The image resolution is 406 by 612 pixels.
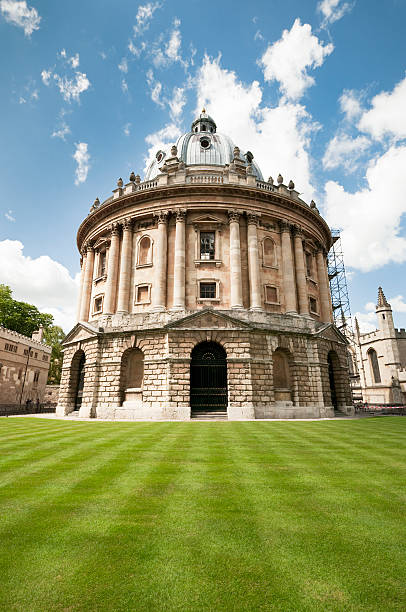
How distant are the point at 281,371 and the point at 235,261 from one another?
9.19m

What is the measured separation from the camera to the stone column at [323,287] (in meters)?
31.4

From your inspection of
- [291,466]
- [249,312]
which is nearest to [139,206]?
[249,312]

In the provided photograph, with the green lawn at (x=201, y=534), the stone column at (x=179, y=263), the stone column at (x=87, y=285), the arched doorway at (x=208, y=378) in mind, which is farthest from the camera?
the stone column at (x=87, y=285)

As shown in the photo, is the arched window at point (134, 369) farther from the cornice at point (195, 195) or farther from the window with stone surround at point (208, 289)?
the cornice at point (195, 195)

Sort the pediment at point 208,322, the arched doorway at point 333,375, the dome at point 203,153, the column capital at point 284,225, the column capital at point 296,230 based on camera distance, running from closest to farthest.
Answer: the pediment at point 208,322 → the column capital at point 284,225 → the arched doorway at point 333,375 → the column capital at point 296,230 → the dome at point 203,153

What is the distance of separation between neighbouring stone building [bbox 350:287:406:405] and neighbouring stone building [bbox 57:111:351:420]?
20032mm

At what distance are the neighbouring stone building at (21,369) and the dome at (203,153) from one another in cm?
2711

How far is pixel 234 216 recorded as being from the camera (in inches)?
1062

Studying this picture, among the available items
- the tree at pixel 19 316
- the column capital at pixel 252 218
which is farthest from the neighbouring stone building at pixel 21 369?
the column capital at pixel 252 218

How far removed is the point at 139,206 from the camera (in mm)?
28469

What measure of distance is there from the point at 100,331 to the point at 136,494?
21.6m

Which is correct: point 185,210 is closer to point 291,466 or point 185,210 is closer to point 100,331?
point 100,331

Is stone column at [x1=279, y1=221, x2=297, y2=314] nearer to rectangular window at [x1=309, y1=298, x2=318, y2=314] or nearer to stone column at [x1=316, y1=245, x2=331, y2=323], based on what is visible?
rectangular window at [x1=309, y1=298, x2=318, y2=314]

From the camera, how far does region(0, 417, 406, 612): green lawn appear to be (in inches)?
114
